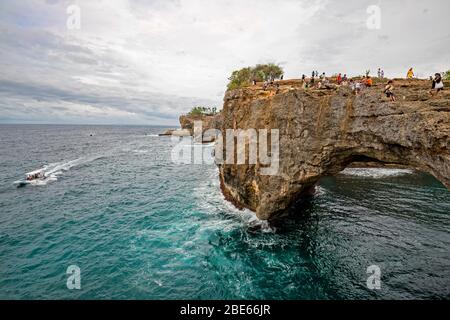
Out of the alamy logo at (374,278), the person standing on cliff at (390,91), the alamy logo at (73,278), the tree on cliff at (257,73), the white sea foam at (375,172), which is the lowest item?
the alamy logo at (73,278)

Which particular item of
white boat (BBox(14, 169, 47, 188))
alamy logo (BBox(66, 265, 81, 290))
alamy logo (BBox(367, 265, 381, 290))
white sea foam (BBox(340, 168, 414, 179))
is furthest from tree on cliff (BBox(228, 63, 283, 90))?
alamy logo (BBox(66, 265, 81, 290))

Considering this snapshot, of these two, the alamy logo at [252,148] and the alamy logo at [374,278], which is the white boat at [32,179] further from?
the alamy logo at [374,278]

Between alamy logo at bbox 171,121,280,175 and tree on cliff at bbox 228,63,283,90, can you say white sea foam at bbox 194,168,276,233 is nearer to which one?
alamy logo at bbox 171,121,280,175

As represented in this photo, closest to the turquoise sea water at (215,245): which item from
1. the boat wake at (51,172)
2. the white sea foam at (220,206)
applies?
the white sea foam at (220,206)

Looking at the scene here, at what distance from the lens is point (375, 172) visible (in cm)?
4931

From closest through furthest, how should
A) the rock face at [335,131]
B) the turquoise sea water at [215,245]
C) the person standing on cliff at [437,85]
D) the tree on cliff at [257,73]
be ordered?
the rock face at [335,131]
the person standing on cliff at [437,85]
the turquoise sea water at [215,245]
the tree on cliff at [257,73]

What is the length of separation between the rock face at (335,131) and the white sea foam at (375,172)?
28215mm

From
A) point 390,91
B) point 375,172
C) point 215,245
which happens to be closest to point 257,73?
point 375,172

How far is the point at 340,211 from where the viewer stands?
96.1 feet

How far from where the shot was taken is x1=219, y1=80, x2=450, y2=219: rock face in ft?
50.6

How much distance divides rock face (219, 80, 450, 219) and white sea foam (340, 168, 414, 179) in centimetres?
2821

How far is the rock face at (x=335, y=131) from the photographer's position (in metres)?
15.4

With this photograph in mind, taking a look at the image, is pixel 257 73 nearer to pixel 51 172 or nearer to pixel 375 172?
pixel 375 172
